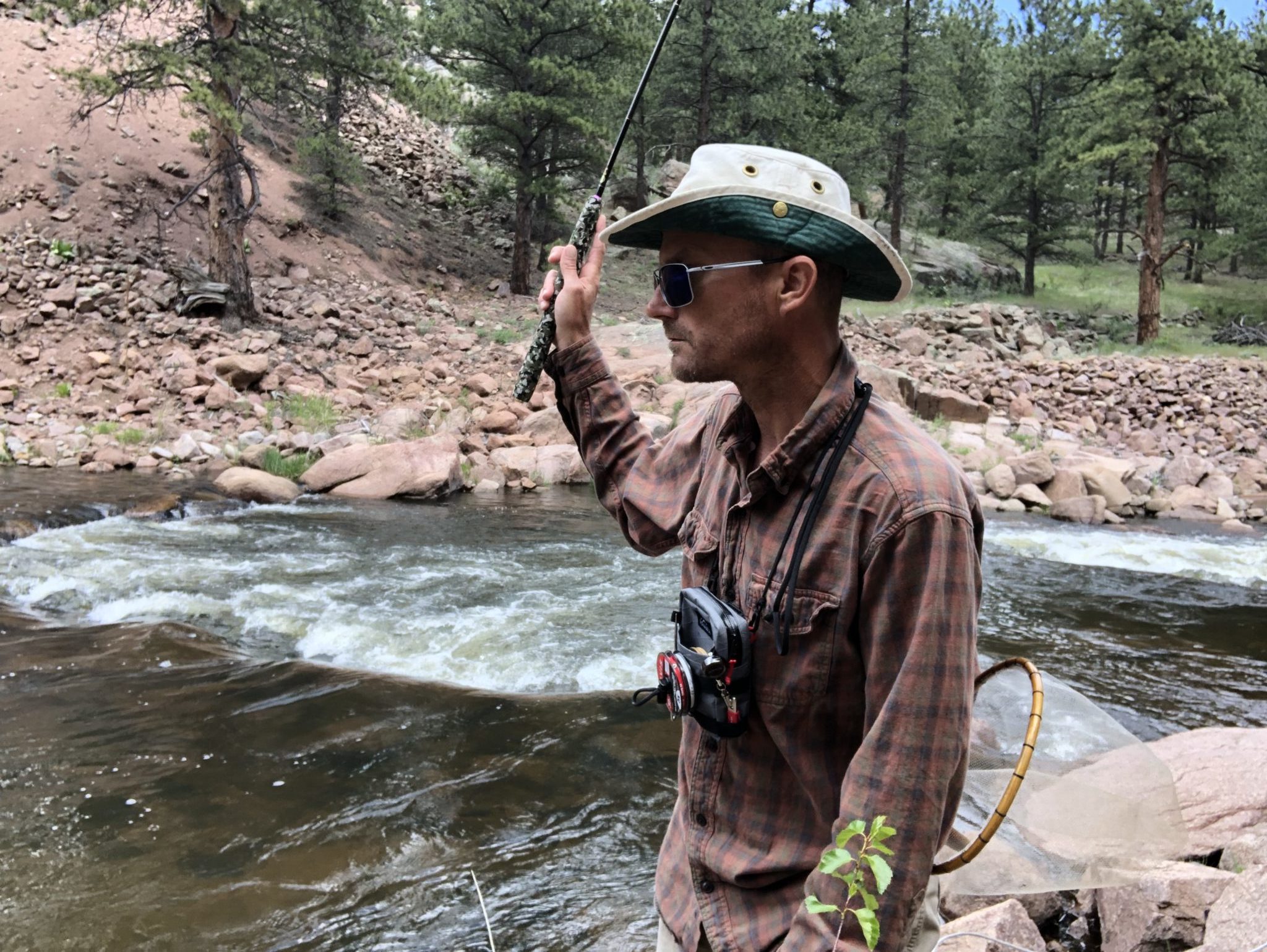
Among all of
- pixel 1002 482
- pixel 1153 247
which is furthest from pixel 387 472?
pixel 1153 247

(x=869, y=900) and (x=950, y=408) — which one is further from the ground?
(x=869, y=900)

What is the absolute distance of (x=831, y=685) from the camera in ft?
4.49

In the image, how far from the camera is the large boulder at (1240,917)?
2.86m

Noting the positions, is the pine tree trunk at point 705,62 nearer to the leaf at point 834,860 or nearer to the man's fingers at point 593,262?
the man's fingers at point 593,262

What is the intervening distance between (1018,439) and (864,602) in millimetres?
15628

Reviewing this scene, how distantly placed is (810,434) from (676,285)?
351 millimetres

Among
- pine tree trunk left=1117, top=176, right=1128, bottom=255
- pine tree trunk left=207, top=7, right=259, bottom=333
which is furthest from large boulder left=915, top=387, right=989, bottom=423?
pine tree trunk left=1117, top=176, right=1128, bottom=255

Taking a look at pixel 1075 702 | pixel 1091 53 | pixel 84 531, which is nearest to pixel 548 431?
pixel 84 531

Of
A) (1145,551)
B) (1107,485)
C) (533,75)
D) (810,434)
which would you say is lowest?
(1145,551)

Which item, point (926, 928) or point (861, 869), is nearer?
point (861, 869)

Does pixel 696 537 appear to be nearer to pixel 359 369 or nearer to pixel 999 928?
pixel 999 928

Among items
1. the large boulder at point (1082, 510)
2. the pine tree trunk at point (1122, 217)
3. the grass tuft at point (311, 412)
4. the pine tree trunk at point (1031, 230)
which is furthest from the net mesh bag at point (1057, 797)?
the pine tree trunk at point (1122, 217)

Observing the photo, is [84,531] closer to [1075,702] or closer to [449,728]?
[449,728]

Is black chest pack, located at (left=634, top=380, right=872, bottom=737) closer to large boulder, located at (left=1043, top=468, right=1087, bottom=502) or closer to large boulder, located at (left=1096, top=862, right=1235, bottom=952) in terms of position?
large boulder, located at (left=1096, top=862, right=1235, bottom=952)
